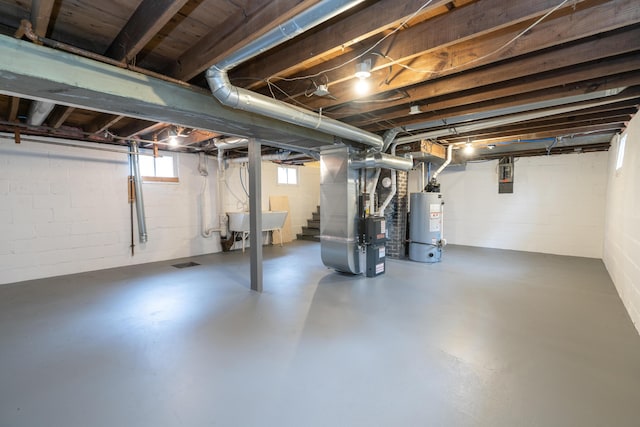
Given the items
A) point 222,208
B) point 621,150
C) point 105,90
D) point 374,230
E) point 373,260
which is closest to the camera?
point 105,90

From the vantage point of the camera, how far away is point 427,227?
17.8 ft

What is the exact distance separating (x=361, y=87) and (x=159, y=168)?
4.84m

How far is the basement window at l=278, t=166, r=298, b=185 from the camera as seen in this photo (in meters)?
8.02

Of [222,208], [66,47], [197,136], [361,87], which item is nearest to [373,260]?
[361,87]

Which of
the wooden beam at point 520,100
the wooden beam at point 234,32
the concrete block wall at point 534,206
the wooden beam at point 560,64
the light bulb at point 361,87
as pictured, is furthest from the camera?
the concrete block wall at point 534,206

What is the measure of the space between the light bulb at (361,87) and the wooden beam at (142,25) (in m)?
1.51

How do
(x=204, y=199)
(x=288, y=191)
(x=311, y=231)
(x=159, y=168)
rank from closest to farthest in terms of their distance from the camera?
(x=159, y=168) < (x=204, y=199) < (x=288, y=191) < (x=311, y=231)

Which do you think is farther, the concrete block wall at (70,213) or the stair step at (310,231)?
the stair step at (310,231)

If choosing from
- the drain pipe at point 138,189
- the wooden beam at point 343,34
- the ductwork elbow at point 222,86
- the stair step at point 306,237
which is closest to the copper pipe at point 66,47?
the ductwork elbow at point 222,86

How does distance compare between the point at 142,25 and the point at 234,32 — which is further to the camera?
the point at 234,32

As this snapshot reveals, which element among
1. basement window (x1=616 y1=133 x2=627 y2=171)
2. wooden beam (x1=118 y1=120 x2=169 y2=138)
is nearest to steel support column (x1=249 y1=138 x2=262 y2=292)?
wooden beam (x1=118 y1=120 x2=169 y2=138)

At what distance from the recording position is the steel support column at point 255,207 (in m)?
3.70

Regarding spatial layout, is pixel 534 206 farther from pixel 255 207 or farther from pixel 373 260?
pixel 255 207

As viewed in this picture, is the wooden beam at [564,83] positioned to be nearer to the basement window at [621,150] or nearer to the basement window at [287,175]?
the basement window at [621,150]
